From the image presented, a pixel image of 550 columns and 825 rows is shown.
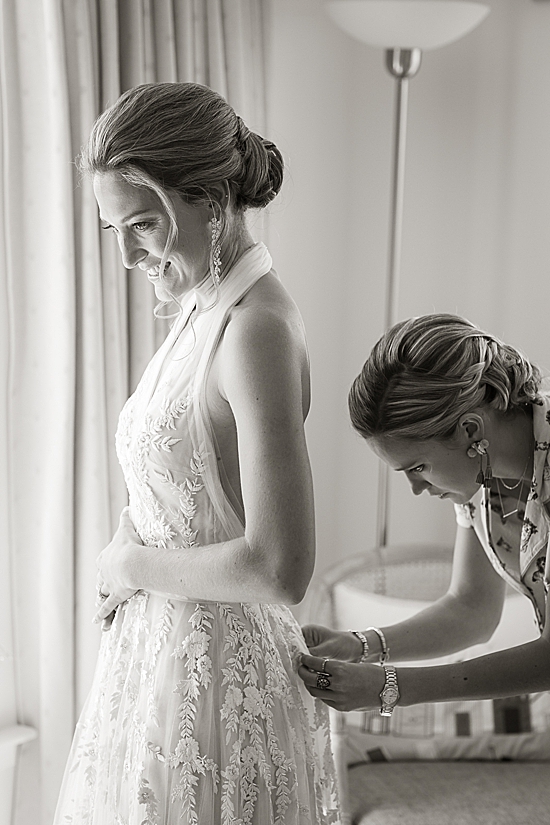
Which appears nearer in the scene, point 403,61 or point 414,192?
point 403,61

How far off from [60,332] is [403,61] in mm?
1278

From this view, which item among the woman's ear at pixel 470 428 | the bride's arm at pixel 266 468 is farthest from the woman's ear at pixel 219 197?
the woman's ear at pixel 470 428

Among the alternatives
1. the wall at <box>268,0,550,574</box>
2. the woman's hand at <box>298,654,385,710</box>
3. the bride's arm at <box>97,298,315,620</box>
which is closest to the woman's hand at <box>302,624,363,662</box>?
the woman's hand at <box>298,654,385,710</box>

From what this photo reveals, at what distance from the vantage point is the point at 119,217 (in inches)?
47.1

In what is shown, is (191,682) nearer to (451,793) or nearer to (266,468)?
(266,468)

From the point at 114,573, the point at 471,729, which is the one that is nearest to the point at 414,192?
the point at 471,729

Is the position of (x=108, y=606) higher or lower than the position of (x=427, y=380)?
lower

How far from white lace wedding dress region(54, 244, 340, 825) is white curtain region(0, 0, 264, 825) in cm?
76

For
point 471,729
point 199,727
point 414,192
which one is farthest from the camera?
point 414,192

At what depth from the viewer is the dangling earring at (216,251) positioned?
121cm

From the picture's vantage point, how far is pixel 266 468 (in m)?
1.12

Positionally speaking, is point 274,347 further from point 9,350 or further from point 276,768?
point 9,350

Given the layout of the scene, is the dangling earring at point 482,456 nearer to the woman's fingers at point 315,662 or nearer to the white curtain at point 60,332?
the woman's fingers at point 315,662

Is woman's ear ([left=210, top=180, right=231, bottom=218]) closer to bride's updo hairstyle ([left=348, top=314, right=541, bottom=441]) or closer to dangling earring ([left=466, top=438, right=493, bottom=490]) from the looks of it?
bride's updo hairstyle ([left=348, top=314, right=541, bottom=441])
